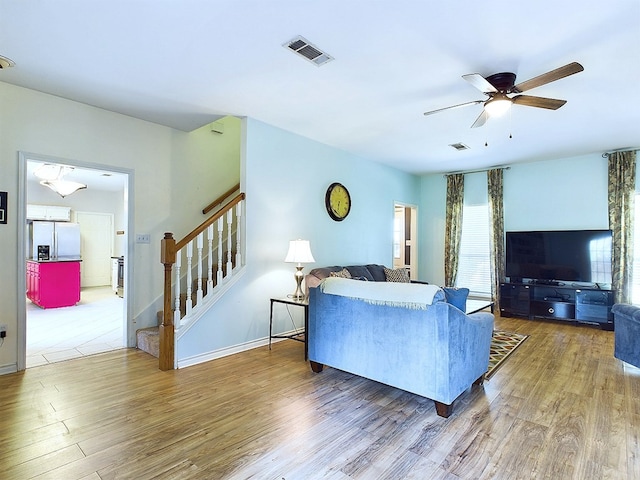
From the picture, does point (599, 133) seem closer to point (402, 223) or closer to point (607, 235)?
point (607, 235)

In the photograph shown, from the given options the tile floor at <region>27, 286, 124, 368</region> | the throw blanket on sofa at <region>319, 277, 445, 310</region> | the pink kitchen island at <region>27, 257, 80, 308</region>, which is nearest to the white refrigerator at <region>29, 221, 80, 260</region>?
the pink kitchen island at <region>27, 257, 80, 308</region>

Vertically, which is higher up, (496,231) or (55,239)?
(496,231)

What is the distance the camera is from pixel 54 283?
21.2 ft

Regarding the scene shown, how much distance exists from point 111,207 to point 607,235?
10745mm

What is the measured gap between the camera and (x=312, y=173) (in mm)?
4953

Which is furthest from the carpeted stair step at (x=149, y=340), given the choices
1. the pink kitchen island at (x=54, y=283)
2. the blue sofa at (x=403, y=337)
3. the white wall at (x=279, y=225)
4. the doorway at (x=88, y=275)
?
the pink kitchen island at (x=54, y=283)

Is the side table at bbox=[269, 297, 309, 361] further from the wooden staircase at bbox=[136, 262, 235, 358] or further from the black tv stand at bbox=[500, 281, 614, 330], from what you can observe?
the black tv stand at bbox=[500, 281, 614, 330]

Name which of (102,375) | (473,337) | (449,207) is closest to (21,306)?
(102,375)

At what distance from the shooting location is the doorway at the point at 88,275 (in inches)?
142

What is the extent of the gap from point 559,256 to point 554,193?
111 cm

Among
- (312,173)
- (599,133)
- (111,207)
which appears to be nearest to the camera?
(599,133)

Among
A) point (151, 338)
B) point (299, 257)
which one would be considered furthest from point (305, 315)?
point (151, 338)

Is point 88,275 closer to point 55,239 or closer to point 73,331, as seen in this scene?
point 55,239

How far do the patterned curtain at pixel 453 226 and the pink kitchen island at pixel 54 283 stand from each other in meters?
7.27
